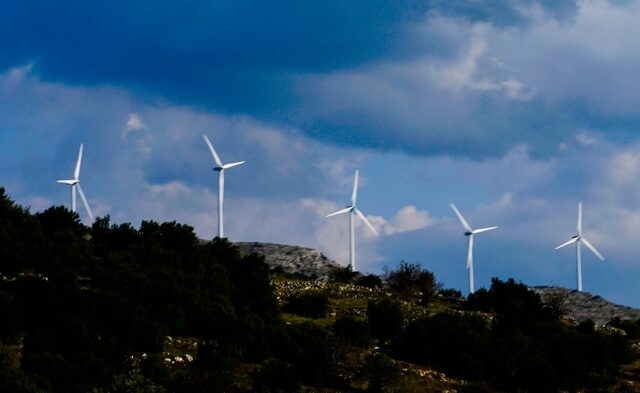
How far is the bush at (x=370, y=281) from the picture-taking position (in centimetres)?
10881

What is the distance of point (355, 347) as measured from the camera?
204 feet

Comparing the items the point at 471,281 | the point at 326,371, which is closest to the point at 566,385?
the point at 326,371

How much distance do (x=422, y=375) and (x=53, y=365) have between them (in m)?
22.4

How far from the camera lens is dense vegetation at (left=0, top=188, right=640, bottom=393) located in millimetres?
47125

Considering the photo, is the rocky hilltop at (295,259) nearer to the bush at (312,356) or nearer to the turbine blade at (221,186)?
the turbine blade at (221,186)

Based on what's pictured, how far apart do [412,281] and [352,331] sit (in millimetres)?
40417

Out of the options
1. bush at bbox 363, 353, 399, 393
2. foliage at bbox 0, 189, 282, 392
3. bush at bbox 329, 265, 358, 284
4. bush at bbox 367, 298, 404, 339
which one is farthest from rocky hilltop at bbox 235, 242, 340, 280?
bush at bbox 363, 353, 399, 393

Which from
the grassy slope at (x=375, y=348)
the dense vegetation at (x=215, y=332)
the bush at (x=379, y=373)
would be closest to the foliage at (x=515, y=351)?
the dense vegetation at (x=215, y=332)

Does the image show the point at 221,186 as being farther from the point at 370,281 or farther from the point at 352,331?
the point at 352,331

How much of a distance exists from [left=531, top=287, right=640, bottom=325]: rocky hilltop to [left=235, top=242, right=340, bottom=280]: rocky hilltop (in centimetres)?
2472

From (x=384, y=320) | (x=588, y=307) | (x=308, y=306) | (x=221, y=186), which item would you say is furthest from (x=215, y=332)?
(x=588, y=307)

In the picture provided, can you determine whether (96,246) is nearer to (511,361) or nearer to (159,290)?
(159,290)

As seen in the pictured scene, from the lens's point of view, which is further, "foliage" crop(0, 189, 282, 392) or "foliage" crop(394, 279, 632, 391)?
"foliage" crop(394, 279, 632, 391)

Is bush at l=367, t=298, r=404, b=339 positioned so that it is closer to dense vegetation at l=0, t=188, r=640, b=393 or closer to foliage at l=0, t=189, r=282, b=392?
dense vegetation at l=0, t=188, r=640, b=393
